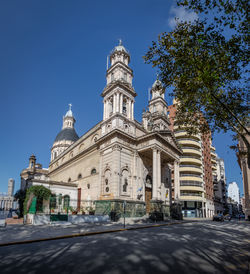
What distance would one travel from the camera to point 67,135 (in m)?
67.7

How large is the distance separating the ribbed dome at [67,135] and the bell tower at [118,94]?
38680mm

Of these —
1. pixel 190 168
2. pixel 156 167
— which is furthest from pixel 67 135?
pixel 156 167

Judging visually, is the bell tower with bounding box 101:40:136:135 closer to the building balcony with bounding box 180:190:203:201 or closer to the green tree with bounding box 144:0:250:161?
the green tree with bounding box 144:0:250:161

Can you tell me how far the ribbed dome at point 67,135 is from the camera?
66.8 meters

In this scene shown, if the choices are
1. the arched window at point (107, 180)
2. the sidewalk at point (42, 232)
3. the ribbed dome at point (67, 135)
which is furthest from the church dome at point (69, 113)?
the sidewalk at point (42, 232)

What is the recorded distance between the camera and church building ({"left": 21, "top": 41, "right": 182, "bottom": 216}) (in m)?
25.2

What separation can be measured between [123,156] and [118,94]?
8453 mm

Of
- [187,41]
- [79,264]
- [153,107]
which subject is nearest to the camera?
[79,264]

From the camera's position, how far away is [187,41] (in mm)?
10875

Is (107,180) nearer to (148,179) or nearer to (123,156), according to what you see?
(123,156)

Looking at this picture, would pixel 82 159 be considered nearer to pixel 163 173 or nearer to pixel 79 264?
pixel 163 173

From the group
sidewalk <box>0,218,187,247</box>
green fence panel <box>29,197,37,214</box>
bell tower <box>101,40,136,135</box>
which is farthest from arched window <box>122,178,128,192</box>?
green fence panel <box>29,197,37,214</box>

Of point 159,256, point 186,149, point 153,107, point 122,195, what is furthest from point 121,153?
point 186,149

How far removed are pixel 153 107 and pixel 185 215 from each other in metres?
29.5
